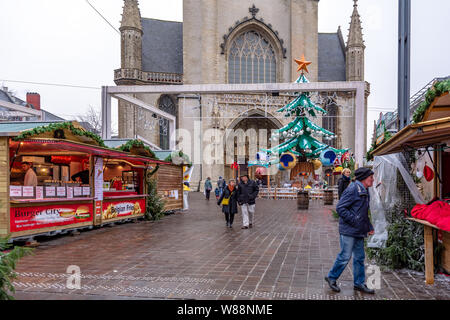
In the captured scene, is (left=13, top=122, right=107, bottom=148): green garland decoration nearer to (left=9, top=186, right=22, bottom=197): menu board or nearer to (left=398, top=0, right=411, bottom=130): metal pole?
(left=9, top=186, right=22, bottom=197): menu board

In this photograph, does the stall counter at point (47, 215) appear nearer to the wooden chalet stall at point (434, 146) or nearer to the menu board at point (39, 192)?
the menu board at point (39, 192)

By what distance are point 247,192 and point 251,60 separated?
28004mm

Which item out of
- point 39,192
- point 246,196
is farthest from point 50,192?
point 246,196

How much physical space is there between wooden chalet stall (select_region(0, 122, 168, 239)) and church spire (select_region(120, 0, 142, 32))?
25.8m

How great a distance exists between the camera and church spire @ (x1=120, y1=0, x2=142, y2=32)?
36.1 metres

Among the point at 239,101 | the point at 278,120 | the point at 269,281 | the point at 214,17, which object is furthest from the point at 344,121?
the point at 269,281

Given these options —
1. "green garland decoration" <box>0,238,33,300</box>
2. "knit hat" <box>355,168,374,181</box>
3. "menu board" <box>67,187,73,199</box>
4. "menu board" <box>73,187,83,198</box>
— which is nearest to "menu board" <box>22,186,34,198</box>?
"menu board" <box>67,187,73,199</box>

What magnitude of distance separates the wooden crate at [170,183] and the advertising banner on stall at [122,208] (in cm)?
174

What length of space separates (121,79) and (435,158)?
34128mm

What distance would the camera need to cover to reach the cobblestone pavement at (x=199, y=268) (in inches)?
186

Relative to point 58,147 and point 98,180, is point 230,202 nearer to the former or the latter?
point 98,180

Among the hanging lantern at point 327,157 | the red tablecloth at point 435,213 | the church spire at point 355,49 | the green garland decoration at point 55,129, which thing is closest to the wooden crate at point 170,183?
the green garland decoration at point 55,129

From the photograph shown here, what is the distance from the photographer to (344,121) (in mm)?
38344
